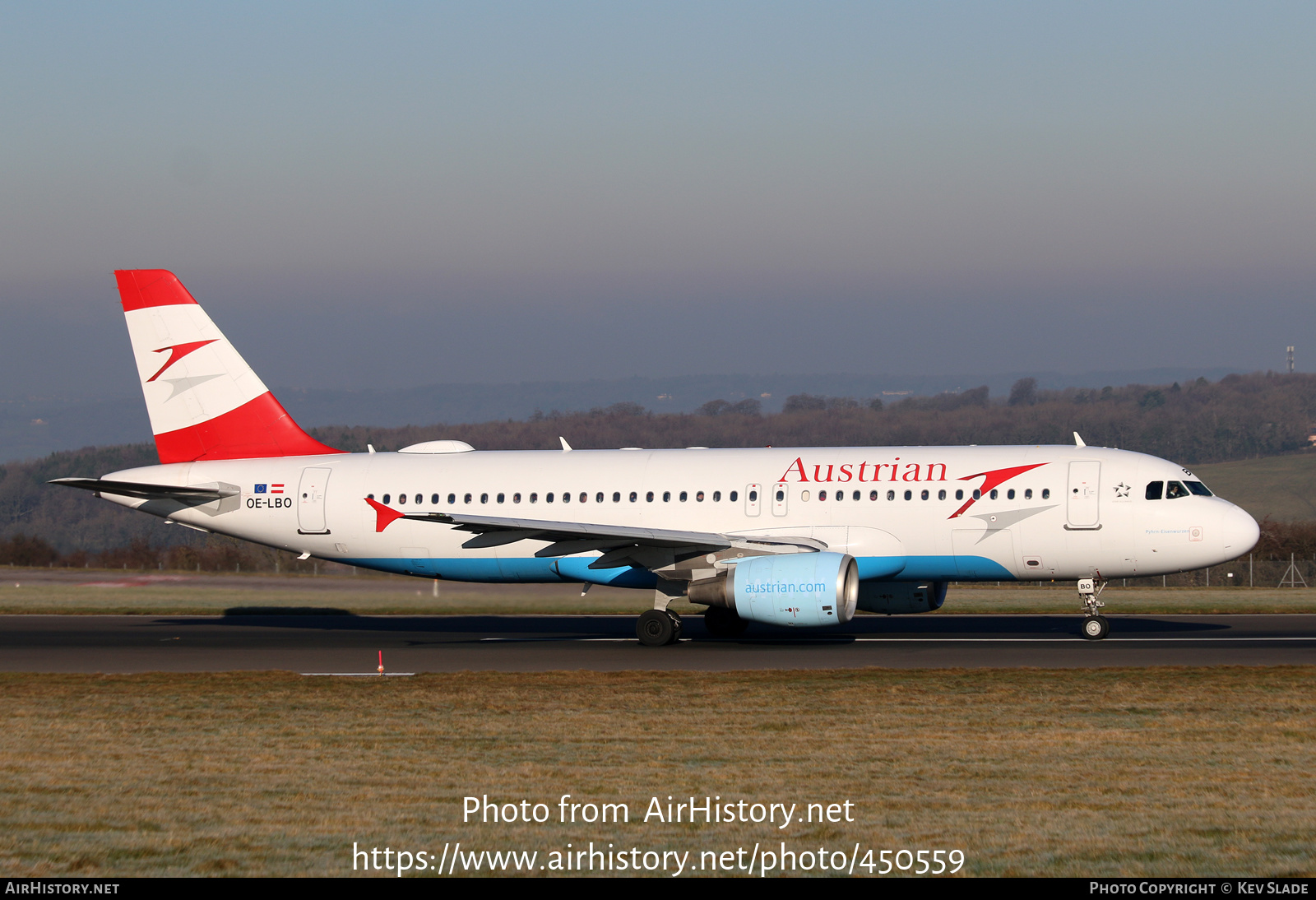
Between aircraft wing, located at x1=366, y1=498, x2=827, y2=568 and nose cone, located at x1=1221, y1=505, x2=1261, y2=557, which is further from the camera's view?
nose cone, located at x1=1221, y1=505, x2=1261, y2=557

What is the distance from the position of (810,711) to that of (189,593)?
30770 mm

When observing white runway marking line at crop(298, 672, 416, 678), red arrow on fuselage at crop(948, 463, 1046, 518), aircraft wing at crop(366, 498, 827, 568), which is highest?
red arrow on fuselage at crop(948, 463, 1046, 518)

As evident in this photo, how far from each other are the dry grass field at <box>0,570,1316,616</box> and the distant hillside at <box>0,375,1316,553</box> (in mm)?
27086

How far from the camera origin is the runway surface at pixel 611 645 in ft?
74.8

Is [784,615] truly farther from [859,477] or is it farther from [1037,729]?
[1037,729]

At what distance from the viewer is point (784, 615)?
2423 cm

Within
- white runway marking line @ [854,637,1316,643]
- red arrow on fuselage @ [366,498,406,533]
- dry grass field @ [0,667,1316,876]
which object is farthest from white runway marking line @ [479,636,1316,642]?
dry grass field @ [0,667,1316,876]

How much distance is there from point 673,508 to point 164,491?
11.7 m

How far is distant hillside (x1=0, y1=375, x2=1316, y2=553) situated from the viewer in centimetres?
10038

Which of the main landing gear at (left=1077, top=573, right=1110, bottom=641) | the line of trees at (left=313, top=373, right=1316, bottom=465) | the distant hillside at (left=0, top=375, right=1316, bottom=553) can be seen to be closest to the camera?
the main landing gear at (left=1077, top=573, right=1110, bottom=641)

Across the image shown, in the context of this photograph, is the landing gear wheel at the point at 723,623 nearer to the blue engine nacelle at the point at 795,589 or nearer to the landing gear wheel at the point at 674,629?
the landing gear wheel at the point at 674,629

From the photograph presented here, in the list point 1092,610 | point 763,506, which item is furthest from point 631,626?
point 1092,610

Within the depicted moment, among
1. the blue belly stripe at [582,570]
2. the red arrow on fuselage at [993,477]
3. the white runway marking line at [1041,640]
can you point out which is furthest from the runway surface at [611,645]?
the red arrow on fuselage at [993,477]

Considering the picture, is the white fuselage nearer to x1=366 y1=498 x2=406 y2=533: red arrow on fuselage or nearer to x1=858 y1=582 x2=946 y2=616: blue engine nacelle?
x1=366 y1=498 x2=406 y2=533: red arrow on fuselage
